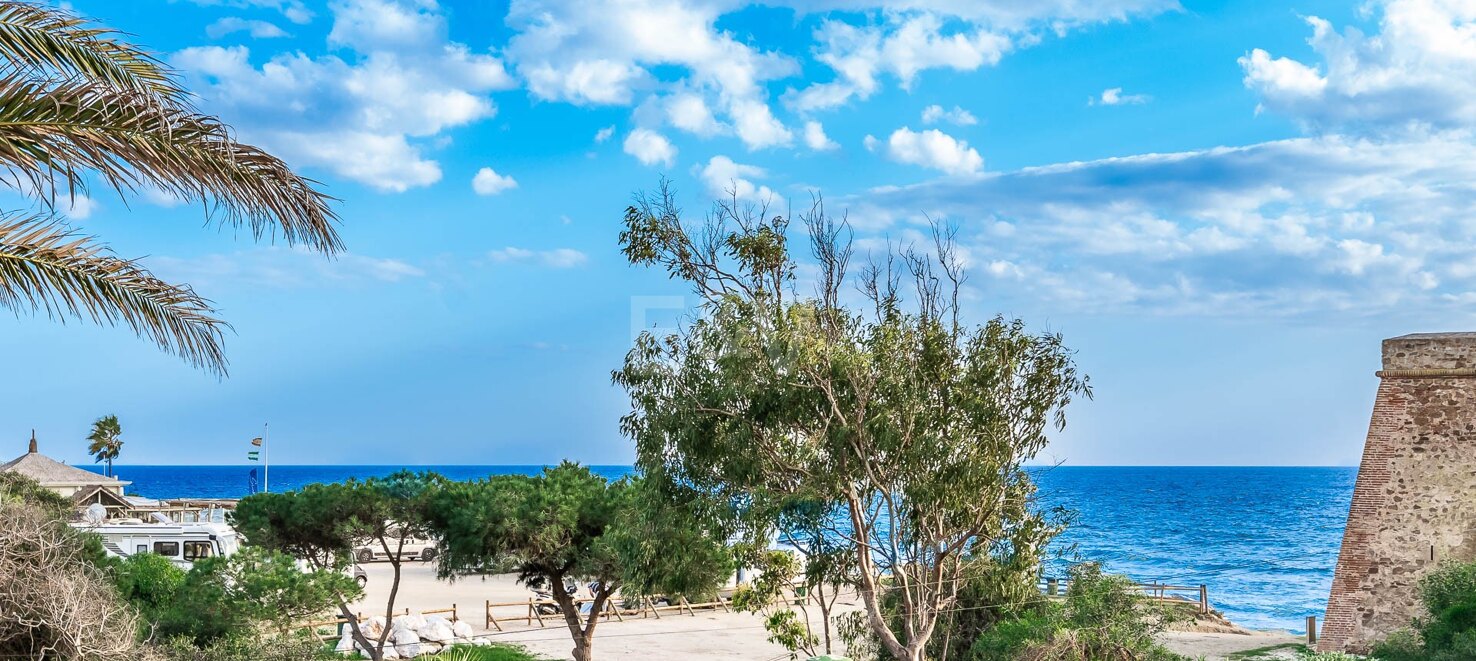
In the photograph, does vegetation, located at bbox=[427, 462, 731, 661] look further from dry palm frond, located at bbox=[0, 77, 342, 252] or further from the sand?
dry palm frond, located at bbox=[0, 77, 342, 252]

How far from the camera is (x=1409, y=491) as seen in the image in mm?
20891

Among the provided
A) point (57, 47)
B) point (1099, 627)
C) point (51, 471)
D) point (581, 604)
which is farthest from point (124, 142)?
point (51, 471)

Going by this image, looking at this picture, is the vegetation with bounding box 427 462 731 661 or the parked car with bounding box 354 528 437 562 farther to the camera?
the parked car with bounding box 354 528 437 562

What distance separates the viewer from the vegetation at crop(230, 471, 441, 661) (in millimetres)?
23016

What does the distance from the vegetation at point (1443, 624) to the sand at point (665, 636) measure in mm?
4267

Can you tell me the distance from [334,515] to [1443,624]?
19839mm

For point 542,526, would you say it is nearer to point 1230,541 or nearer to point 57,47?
point 57,47

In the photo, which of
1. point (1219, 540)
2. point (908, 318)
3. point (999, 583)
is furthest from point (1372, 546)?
point (1219, 540)

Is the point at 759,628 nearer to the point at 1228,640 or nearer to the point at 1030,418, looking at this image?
the point at 1228,640

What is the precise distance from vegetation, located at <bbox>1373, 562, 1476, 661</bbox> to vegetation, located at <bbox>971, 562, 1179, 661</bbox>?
161 inches

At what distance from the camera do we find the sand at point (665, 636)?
83.6ft

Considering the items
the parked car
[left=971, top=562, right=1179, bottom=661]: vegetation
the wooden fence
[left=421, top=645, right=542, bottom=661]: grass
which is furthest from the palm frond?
the parked car

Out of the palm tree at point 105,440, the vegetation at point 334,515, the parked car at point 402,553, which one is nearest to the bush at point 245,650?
the vegetation at point 334,515

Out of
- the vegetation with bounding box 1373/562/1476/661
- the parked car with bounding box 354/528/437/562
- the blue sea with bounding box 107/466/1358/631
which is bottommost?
the blue sea with bounding box 107/466/1358/631
